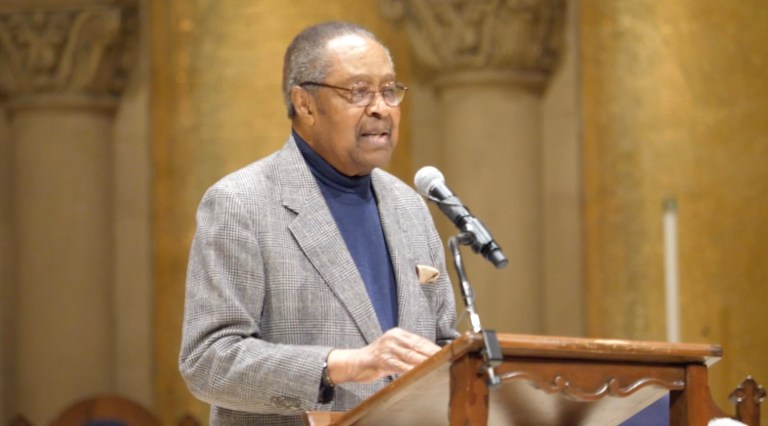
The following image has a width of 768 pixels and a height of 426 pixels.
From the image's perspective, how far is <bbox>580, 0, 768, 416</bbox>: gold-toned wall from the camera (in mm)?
6316

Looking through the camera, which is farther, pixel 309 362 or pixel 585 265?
pixel 585 265

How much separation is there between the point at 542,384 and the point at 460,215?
44cm

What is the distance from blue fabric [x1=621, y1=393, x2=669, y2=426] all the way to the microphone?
1011 millimetres

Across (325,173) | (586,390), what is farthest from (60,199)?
(586,390)

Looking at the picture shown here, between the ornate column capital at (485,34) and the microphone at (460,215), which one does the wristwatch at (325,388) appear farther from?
the ornate column capital at (485,34)

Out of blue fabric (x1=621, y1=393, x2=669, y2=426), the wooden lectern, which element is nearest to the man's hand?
the wooden lectern

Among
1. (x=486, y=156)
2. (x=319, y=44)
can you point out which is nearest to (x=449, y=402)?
(x=319, y=44)

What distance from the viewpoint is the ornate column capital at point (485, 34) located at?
21.3 ft

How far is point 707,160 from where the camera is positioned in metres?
6.35

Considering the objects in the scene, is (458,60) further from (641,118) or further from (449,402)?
(449,402)

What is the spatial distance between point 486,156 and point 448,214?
3.89 m

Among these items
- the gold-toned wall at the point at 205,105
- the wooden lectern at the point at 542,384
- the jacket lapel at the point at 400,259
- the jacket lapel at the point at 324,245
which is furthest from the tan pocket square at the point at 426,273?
the gold-toned wall at the point at 205,105

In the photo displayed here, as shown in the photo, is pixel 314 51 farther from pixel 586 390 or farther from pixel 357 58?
pixel 586 390

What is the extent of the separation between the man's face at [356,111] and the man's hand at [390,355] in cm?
54
